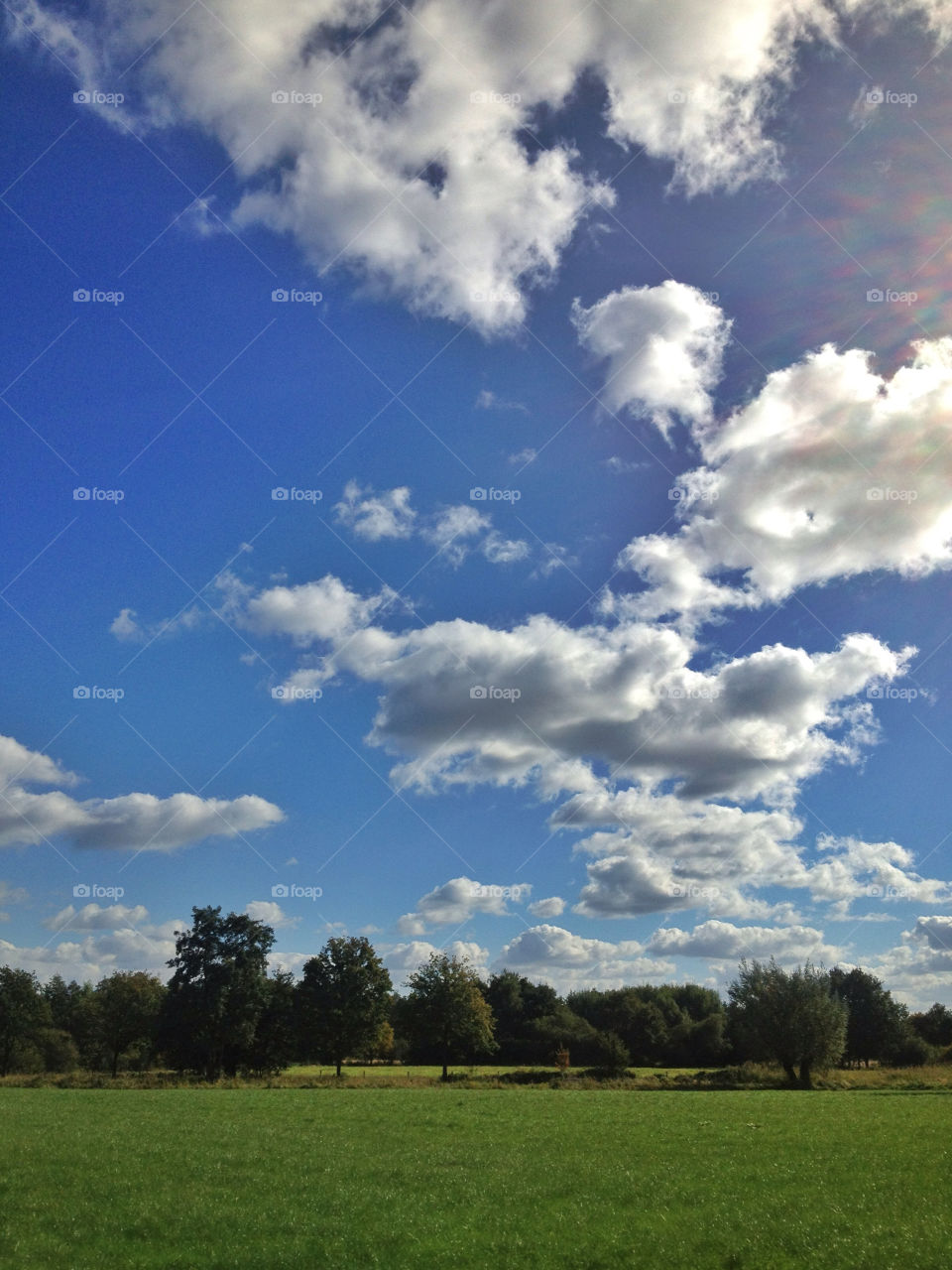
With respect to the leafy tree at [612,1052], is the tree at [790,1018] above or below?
above

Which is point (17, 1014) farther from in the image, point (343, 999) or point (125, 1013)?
point (343, 999)

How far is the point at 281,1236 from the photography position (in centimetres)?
1533

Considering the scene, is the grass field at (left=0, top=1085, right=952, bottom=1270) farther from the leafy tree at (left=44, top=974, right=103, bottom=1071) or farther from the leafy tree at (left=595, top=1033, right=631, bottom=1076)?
the leafy tree at (left=44, top=974, right=103, bottom=1071)

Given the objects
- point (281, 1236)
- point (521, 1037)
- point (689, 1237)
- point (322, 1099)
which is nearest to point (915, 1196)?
point (689, 1237)

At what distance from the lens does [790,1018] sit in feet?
231

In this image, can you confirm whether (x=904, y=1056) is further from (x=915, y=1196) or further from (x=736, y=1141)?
(x=915, y=1196)

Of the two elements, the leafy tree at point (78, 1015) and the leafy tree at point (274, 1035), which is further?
the leafy tree at point (78, 1015)

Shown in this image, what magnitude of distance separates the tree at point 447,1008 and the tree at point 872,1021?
209 ft

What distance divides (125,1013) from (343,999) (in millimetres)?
27680

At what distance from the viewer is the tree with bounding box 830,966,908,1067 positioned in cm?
11519

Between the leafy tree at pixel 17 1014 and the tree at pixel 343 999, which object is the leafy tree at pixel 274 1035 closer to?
the tree at pixel 343 999

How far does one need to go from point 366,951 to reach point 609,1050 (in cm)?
3038

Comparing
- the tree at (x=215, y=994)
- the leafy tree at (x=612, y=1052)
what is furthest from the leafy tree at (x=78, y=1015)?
the leafy tree at (x=612, y=1052)

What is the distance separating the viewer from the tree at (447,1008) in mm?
79875
